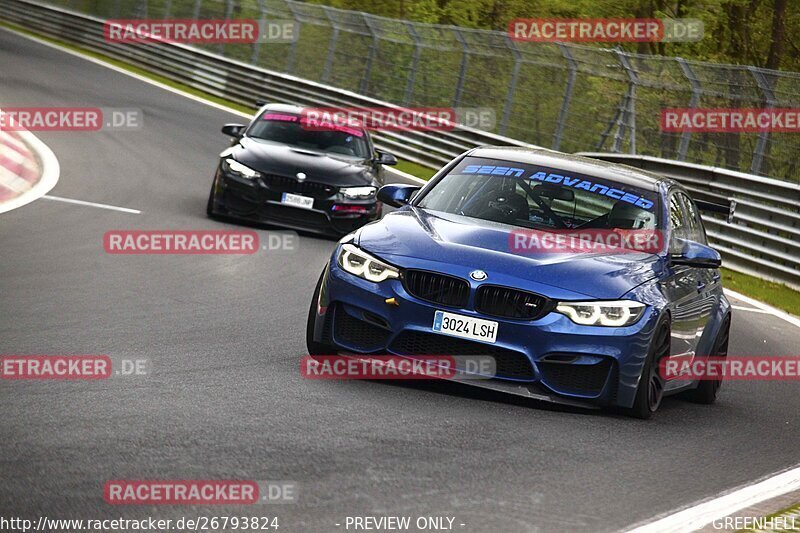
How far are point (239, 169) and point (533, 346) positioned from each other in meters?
8.99

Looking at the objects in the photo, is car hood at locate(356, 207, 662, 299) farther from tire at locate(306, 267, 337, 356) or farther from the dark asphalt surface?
the dark asphalt surface

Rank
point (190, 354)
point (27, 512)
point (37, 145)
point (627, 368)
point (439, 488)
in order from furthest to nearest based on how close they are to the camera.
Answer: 1. point (37, 145)
2. point (190, 354)
3. point (627, 368)
4. point (439, 488)
5. point (27, 512)

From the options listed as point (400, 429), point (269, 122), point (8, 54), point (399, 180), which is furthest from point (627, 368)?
point (8, 54)

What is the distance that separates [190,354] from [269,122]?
9.41m

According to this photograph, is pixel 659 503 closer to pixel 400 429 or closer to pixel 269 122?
pixel 400 429

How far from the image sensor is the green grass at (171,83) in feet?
88.2

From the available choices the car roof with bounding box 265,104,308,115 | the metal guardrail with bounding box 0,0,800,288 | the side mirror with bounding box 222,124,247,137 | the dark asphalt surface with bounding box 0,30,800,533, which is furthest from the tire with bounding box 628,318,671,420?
the car roof with bounding box 265,104,308,115

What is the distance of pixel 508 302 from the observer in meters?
7.25

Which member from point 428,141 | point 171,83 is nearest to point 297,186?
point 428,141

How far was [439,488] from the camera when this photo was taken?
17.9ft

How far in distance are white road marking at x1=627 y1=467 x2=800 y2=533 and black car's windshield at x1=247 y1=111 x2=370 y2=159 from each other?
1059 centimetres

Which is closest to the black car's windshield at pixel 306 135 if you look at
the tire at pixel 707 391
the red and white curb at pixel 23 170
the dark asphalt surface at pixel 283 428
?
the red and white curb at pixel 23 170

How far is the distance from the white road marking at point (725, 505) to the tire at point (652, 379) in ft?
2.98

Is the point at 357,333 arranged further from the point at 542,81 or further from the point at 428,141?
the point at 428,141
